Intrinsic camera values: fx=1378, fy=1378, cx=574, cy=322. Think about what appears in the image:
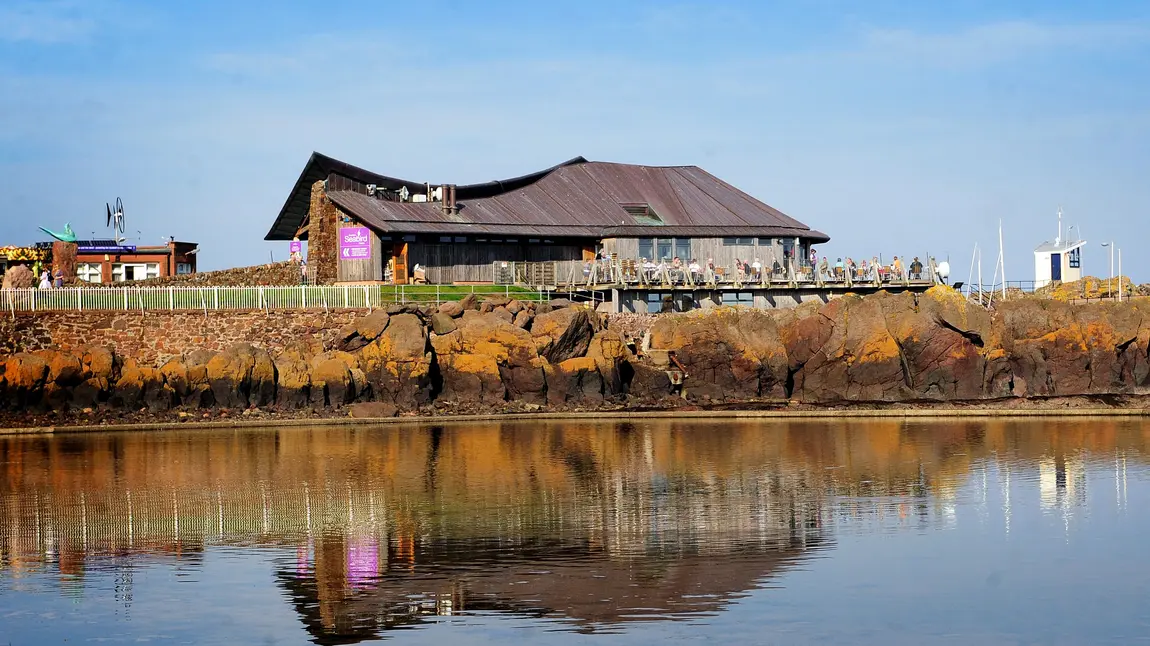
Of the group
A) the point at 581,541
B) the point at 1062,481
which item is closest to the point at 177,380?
the point at 581,541

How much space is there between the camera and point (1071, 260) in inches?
3059

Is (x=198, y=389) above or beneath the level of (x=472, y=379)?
beneath

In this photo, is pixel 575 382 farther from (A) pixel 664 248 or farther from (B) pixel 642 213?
(B) pixel 642 213

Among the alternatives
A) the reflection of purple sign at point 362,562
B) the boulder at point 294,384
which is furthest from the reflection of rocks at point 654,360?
the reflection of purple sign at point 362,562

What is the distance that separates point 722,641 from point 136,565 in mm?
12509

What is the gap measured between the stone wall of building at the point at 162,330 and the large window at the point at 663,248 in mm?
16964

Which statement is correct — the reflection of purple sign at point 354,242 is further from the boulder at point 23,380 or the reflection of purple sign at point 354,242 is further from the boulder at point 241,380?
the boulder at point 23,380

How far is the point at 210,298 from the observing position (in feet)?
197

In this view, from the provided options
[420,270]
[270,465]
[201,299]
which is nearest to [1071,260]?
[420,270]

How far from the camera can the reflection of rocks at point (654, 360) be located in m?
53.6

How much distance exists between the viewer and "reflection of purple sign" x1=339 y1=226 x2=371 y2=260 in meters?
65.5

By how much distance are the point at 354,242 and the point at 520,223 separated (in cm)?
846

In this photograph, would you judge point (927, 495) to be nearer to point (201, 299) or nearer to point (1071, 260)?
point (201, 299)

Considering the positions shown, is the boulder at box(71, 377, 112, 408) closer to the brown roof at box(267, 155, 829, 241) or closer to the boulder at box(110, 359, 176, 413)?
the boulder at box(110, 359, 176, 413)
